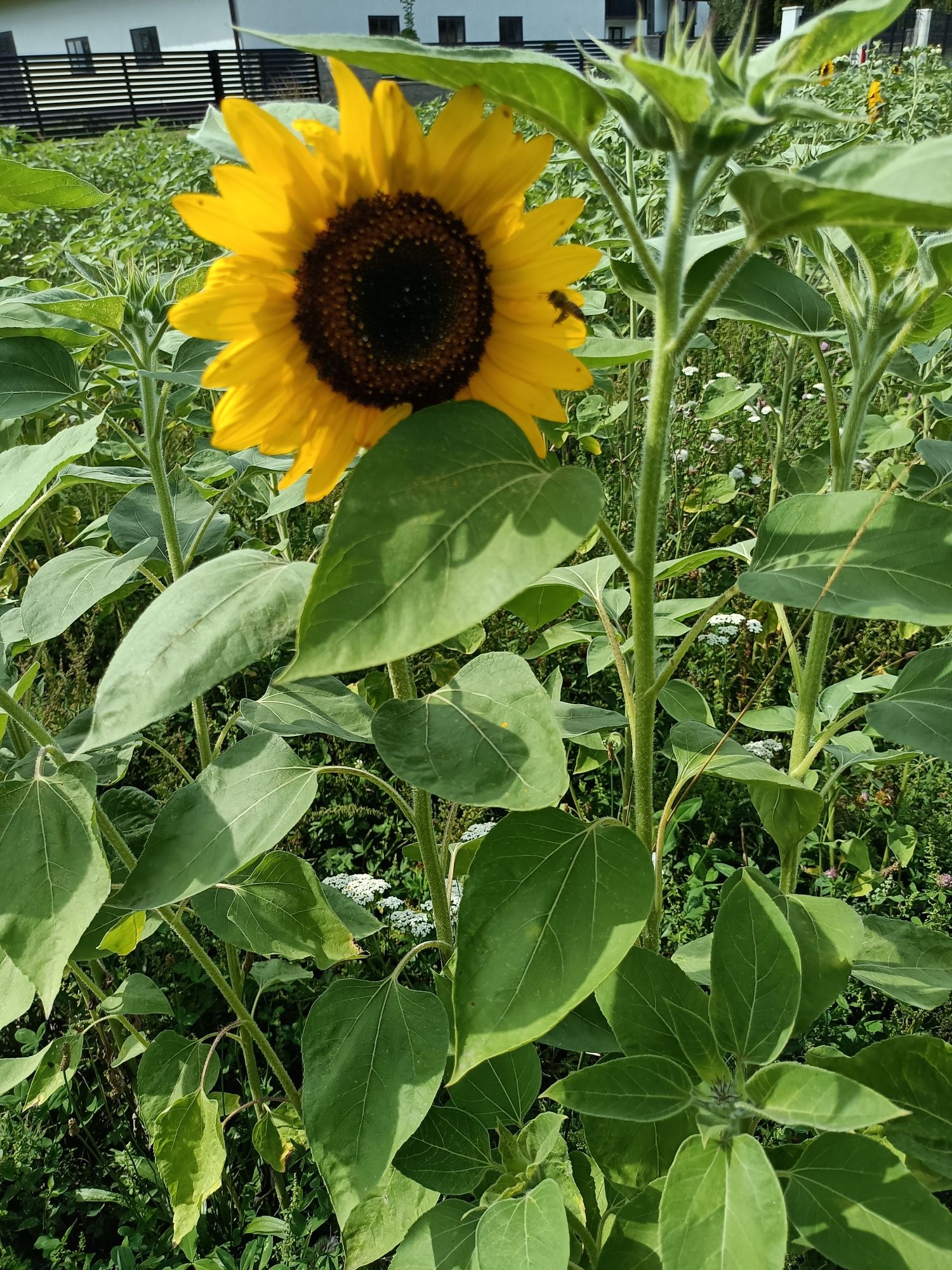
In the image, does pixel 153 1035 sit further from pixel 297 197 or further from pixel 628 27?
pixel 628 27

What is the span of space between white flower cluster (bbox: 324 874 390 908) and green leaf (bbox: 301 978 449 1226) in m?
0.69

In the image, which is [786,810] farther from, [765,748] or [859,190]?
[765,748]

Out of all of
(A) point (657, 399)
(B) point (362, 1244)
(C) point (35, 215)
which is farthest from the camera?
(C) point (35, 215)

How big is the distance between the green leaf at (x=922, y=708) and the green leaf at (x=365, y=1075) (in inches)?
22.4

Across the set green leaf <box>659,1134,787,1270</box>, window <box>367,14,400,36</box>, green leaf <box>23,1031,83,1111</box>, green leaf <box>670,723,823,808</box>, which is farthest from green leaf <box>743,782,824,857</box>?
window <box>367,14,400,36</box>

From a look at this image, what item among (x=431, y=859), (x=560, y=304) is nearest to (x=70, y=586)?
(x=431, y=859)

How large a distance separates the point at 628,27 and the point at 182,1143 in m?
36.7

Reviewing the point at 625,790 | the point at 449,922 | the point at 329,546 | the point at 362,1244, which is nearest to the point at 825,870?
the point at 625,790

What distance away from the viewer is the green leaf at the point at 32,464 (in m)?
1.00

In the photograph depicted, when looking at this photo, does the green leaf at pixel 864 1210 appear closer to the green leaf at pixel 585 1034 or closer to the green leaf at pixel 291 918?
the green leaf at pixel 585 1034

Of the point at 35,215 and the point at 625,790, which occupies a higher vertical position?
the point at 35,215

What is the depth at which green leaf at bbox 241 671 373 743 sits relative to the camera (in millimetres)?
1147

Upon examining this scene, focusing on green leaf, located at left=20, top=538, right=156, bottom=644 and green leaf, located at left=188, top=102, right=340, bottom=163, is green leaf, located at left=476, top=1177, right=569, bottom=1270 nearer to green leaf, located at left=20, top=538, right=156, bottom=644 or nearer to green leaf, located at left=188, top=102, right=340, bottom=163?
green leaf, located at left=20, top=538, right=156, bottom=644

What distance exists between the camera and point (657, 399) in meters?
0.81
